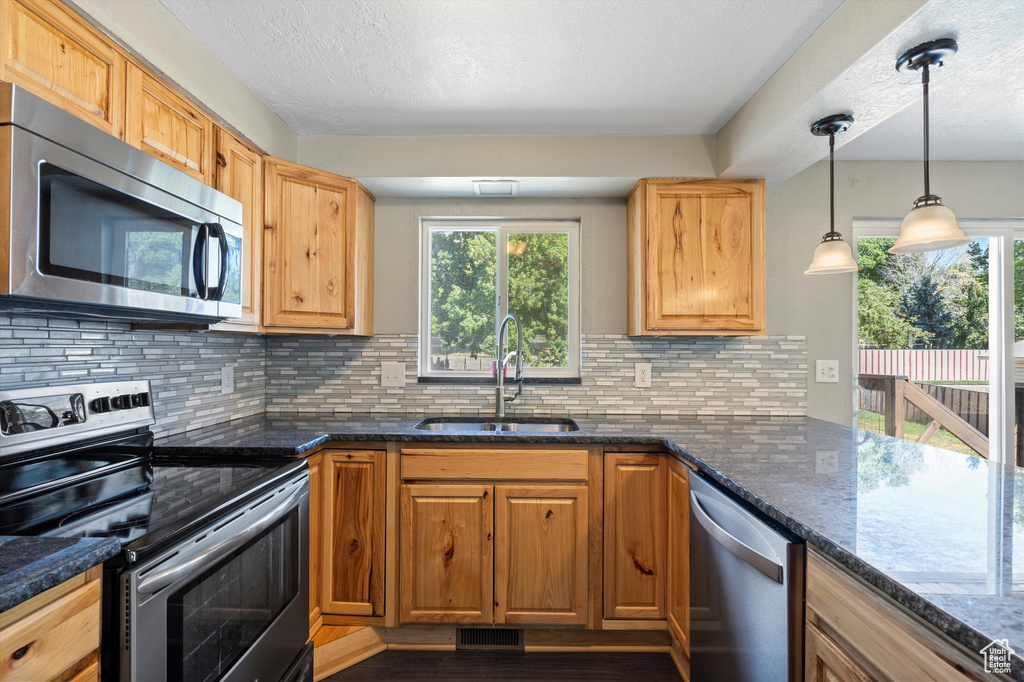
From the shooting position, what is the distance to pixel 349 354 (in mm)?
2682

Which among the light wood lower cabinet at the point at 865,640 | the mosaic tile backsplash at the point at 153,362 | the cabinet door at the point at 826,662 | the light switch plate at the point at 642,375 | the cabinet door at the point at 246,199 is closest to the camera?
the light wood lower cabinet at the point at 865,640

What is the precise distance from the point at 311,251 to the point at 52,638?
1711 mm

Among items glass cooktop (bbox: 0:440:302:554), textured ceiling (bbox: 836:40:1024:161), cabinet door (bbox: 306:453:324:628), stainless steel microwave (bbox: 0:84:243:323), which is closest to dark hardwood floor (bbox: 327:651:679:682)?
cabinet door (bbox: 306:453:324:628)

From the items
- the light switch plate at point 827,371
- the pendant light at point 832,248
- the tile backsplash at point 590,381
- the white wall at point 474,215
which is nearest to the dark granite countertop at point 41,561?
the tile backsplash at point 590,381

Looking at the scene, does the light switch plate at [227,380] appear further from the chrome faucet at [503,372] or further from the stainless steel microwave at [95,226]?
the chrome faucet at [503,372]

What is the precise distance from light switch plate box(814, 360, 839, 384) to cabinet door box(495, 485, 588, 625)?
1441 mm

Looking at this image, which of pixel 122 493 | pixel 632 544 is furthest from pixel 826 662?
pixel 122 493

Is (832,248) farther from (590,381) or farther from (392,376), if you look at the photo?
(392,376)

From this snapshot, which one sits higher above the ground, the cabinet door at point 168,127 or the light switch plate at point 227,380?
the cabinet door at point 168,127

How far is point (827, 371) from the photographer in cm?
265

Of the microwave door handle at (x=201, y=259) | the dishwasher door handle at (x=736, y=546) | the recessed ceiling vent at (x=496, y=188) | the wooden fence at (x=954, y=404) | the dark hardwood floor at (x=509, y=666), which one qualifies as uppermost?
the recessed ceiling vent at (x=496, y=188)

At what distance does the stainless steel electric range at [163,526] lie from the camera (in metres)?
1.00

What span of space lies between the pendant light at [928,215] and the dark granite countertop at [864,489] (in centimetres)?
63

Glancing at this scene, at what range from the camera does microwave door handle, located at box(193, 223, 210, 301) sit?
1527 millimetres
